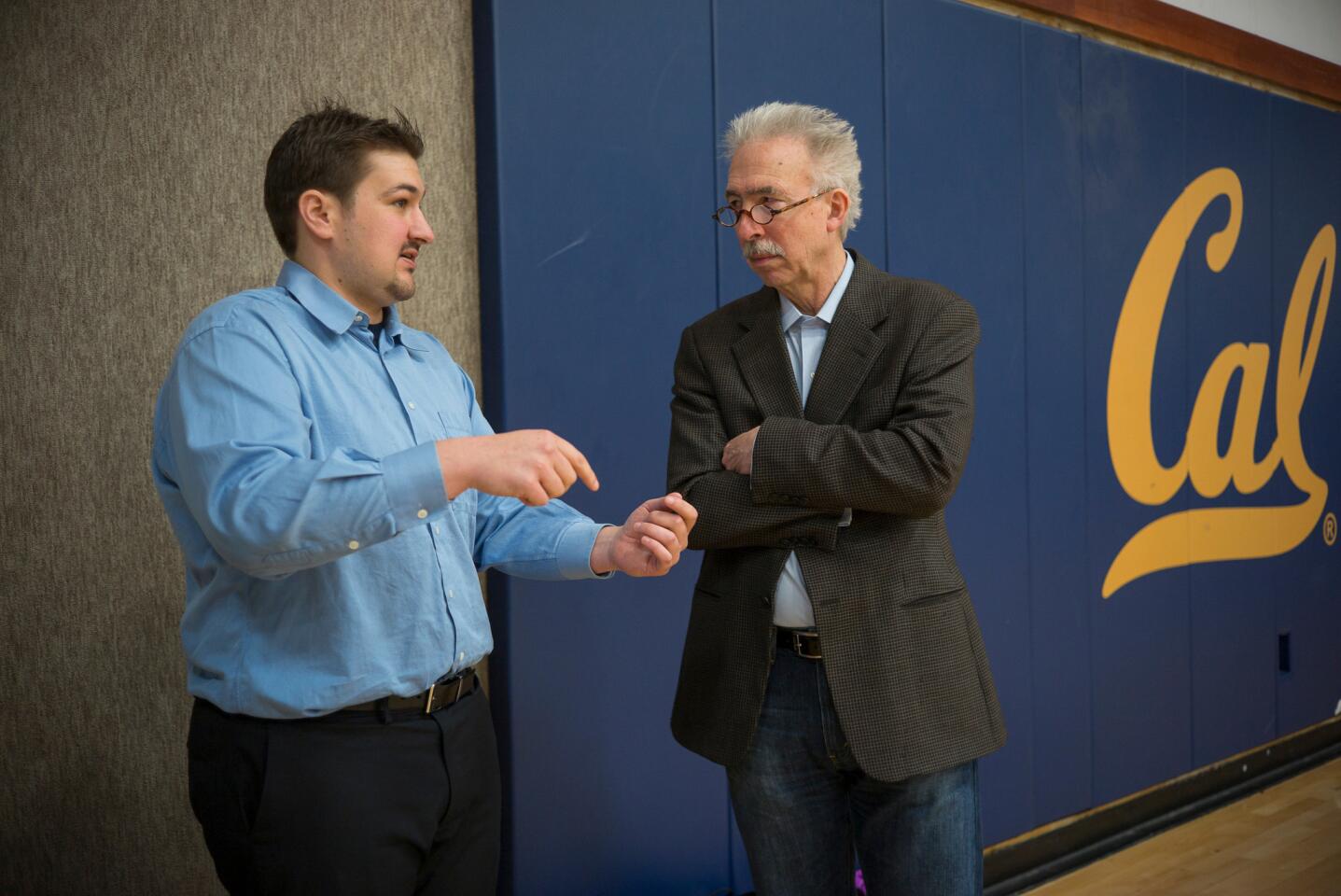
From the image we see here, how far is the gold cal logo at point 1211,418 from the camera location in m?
4.00

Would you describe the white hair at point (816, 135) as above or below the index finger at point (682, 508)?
above

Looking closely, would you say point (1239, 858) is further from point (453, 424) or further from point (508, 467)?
point (508, 467)

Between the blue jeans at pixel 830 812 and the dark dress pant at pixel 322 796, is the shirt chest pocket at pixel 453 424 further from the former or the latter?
the blue jeans at pixel 830 812

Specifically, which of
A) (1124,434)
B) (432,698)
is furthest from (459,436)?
(1124,434)

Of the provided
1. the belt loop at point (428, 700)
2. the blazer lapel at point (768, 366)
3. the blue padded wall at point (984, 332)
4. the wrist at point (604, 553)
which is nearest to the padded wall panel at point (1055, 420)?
the blue padded wall at point (984, 332)

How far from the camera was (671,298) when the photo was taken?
112 inches

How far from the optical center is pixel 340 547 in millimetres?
1347

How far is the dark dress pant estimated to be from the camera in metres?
1.49

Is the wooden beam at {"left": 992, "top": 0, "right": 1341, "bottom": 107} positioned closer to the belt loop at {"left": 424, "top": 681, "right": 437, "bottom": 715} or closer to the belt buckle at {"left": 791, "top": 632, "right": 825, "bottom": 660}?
the belt buckle at {"left": 791, "top": 632, "right": 825, "bottom": 660}

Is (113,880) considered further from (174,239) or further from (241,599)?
(174,239)

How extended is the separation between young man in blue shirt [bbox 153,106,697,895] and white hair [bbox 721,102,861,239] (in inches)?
23.1

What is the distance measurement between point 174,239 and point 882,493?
1.48 m

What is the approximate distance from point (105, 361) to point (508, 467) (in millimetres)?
1261

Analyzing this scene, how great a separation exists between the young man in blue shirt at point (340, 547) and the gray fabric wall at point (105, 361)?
0.75m
